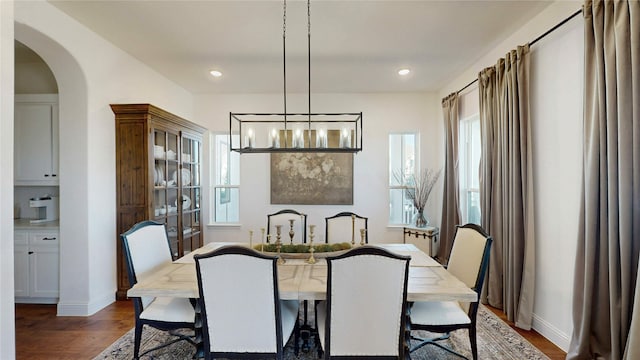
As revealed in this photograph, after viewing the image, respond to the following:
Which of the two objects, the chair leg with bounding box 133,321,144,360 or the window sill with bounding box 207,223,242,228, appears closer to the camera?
the chair leg with bounding box 133,321,144,360

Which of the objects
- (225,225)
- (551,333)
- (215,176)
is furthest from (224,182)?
(551,333)

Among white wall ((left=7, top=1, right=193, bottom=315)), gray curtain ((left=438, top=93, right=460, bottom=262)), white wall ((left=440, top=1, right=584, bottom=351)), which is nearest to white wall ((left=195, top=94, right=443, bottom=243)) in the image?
gray curtain ((left=438, top=93, right=460, bottom=262))

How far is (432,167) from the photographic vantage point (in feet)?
16.5

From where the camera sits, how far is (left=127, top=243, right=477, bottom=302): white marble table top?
6.01 feet

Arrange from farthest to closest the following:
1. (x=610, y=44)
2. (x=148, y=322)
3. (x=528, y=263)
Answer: (x=528, y=263)
(x=148, y=322)
(x=610, y=44)

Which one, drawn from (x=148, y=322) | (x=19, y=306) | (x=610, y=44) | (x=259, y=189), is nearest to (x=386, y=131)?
(x=259, y=189)

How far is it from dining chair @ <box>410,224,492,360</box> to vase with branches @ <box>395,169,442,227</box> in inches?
95.3

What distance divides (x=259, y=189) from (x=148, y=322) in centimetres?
308

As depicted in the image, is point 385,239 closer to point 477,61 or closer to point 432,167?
point 432,167

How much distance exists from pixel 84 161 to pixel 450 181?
14.2 feet

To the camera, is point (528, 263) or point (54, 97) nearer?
point (528, 263)

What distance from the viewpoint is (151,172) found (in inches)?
134

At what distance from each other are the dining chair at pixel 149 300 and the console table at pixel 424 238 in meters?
3.30

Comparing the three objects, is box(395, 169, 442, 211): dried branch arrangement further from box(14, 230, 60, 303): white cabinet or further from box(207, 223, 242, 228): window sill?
box(14, 230, 60, 303): white cabinet
